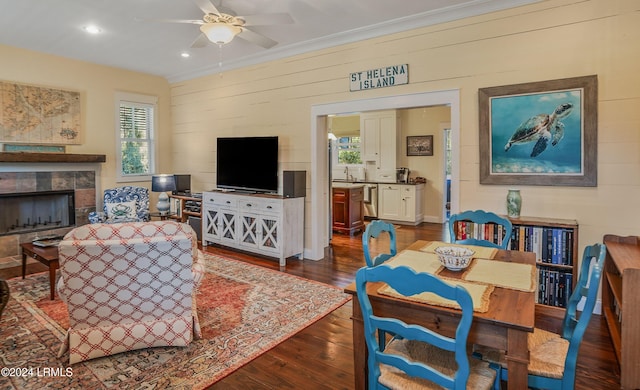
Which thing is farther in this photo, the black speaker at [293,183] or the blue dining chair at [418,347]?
the black speaker at [293,183]

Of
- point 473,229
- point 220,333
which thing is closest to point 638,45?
point 473,229

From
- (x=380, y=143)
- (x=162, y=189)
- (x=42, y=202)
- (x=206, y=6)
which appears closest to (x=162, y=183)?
(x=162, y=189)

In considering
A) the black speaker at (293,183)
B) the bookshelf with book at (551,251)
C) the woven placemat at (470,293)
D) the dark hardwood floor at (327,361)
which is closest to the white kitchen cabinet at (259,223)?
the black speaker at (293,183)

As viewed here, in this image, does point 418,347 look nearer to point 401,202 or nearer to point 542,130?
point 542,130

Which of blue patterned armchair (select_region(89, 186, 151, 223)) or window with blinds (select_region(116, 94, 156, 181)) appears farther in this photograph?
window with blinds (select_region(116, 94, 156, 181))

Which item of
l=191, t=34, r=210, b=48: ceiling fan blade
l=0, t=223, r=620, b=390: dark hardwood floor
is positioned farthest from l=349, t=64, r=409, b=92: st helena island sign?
l=0, t=223, r=620, b=390: dark hardwood floor

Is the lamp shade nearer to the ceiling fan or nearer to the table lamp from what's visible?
the table lamp

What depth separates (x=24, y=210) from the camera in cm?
541

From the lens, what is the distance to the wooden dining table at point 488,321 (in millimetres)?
1446

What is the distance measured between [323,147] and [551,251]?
304 cm

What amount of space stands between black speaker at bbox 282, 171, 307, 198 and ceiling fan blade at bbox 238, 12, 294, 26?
208 centimetres

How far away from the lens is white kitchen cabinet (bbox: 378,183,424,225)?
7906 mm

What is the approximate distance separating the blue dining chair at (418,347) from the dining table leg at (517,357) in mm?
114

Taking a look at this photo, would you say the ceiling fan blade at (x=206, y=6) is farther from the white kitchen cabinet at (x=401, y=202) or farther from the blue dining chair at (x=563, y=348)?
the white kitchen cabinet at (x=401, y=202)
